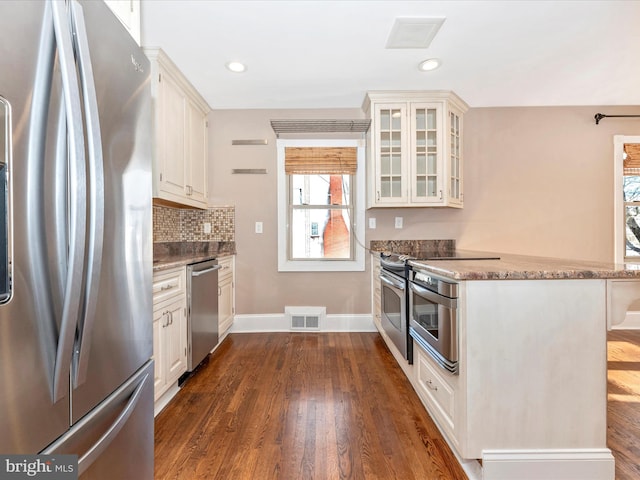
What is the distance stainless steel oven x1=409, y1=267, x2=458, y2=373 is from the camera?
1378 mm

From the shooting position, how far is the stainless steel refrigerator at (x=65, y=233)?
0.61 m

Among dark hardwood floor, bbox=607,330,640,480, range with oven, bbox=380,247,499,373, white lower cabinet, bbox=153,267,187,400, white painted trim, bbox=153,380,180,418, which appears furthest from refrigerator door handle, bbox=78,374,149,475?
dark hardwood floor, bbox=607,330,640,480

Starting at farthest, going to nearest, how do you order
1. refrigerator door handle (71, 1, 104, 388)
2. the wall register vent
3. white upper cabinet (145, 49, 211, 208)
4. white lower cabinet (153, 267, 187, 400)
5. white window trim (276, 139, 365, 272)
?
white window trim (276, 139, 365, 272) → the wall register vent → white upper cabinet (145, 49, 211, 208) → white lower cabinet (153, 267, 187, 400) → refrigerator door handle (71, 1, 104, 388)

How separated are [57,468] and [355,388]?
1753 mm

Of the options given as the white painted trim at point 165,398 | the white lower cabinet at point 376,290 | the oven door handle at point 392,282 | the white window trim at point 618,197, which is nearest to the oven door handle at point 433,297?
the oven door handle at point 392,282

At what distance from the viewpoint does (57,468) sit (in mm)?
692

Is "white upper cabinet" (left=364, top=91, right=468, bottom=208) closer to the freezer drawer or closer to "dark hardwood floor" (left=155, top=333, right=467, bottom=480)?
"dark hardwood floor" (left=155, top=333, right=467, bottom=480)

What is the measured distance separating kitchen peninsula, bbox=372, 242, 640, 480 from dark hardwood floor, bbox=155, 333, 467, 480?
0.97ft

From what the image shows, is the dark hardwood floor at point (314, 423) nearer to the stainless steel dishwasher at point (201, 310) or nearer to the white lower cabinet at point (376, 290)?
the stainless steel dishwasher at point (201, 310)

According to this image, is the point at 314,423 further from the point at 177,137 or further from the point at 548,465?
the point at 177,137

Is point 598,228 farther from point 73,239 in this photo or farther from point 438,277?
point 73,239

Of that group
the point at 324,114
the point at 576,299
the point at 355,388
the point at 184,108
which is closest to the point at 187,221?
the point at 184,108

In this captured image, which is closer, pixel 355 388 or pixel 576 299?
pixel 576 299

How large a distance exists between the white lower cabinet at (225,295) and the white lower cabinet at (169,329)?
0.73m
